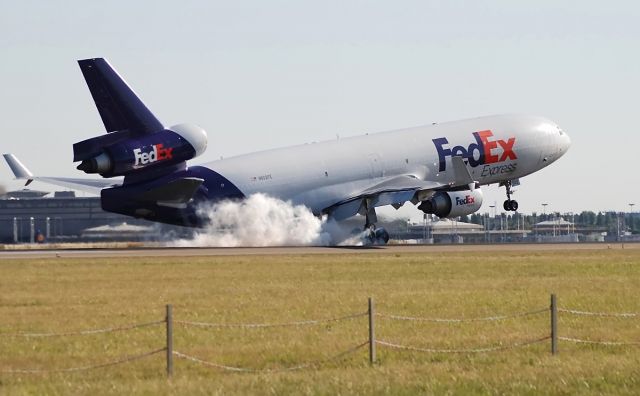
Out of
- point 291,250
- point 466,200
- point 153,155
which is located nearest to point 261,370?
point 153,155

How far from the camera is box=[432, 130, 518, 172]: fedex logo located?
269 feet

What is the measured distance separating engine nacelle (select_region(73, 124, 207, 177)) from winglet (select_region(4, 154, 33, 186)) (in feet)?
40.9

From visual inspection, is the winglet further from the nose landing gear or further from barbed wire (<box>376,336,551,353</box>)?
barbed wire (<box>376,336,551,353</box>)

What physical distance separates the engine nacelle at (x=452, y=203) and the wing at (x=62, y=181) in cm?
1985

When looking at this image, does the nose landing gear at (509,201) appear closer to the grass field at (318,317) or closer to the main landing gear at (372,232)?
the main landing gear at (372,232)

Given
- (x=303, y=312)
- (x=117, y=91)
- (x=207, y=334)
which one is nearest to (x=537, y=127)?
(x=117, y=91)

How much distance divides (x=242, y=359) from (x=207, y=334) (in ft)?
14.6

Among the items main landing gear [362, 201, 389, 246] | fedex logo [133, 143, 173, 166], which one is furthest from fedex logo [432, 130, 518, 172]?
fedex logo [133, 143, 173, 166]

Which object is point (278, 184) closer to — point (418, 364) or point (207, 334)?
point (207, 334)

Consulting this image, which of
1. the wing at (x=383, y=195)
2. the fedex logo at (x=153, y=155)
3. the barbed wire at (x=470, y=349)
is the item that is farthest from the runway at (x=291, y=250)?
the barbed wire at (x=470, y=349)

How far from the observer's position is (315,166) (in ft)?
255

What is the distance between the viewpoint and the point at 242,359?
2881 cm

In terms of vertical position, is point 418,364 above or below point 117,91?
below

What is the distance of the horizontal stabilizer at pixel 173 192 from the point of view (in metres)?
69.8
